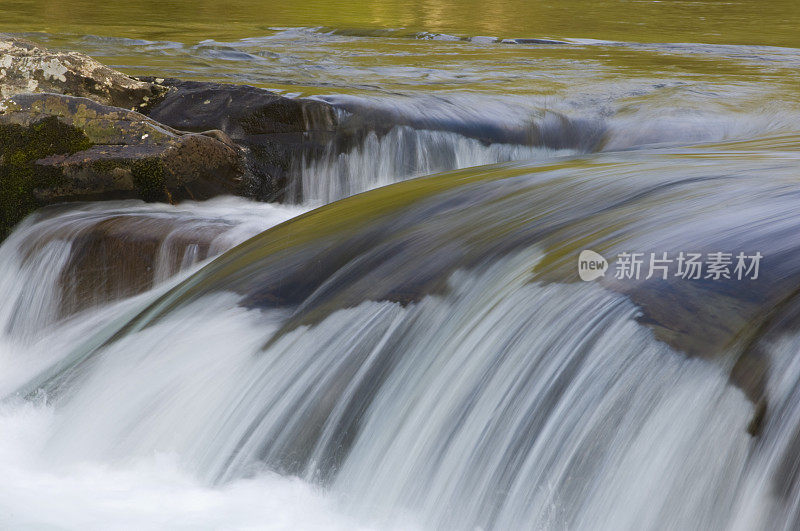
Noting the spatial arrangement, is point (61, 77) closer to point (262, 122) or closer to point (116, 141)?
point (116, 141)

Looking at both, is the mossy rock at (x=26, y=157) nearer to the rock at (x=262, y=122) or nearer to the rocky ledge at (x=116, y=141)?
the rocky ledge at (x=116, y=141)

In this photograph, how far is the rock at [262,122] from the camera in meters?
6.16

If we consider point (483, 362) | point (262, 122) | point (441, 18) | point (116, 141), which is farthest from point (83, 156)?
point (441, 18)

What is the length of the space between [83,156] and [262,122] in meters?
1.37

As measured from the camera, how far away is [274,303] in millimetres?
3766

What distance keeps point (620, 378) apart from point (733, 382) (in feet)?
1.12

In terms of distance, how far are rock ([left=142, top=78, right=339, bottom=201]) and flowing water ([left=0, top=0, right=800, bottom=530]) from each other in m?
0.45

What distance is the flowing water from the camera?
2.59 m

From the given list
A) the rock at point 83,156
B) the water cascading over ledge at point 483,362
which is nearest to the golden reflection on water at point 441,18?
the rock at point 83,156

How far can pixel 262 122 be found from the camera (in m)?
6.33

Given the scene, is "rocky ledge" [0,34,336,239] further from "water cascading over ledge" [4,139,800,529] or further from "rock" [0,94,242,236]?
"water cascading over ledge" [4,139,800,529]

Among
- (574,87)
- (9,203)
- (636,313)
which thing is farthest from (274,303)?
(574,87)

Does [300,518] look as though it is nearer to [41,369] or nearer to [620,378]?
[620,378]

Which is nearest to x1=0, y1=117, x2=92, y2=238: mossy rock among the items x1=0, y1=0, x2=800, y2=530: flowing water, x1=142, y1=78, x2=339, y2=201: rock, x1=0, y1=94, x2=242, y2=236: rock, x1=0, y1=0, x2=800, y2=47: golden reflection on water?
x1=0, y1=94, x2=242, y2=236: rock
